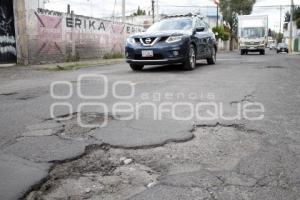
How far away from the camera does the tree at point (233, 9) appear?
62.8 m

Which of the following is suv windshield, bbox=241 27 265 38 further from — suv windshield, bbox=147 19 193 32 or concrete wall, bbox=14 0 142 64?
suv windshield, bbox=147 19 193 32

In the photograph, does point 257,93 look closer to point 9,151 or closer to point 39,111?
point 39,111

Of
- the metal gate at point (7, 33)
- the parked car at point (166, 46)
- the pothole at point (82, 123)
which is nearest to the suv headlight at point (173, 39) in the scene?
the parked car at point (166, 46)

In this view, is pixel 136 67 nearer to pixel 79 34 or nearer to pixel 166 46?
pixel 166 46

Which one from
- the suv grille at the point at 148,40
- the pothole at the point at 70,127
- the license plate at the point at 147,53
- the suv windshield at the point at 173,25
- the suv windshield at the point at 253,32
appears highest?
the suv windshield at the point at 253,32

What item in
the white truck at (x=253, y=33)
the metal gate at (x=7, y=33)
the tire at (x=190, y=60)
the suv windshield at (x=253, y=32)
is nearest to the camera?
the tire at (x=190, y=60)

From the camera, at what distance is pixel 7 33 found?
1421cm

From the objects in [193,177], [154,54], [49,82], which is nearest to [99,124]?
[193,177]

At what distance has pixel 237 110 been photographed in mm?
5445

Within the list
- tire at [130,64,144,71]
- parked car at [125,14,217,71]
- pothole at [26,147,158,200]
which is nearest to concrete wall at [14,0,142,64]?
tire at [130,64,144,71]

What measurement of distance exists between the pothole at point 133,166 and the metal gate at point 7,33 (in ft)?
37.6

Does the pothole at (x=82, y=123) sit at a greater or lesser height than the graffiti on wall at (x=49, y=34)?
lesser

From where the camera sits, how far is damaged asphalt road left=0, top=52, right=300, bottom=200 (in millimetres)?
2816

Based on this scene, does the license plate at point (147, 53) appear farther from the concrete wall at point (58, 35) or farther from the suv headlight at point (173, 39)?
the concrete wall at point (58, 35)
